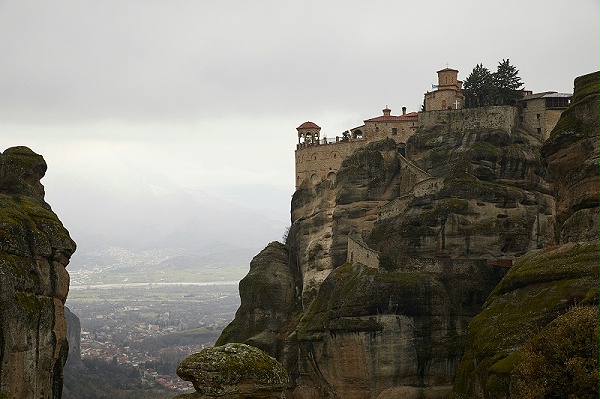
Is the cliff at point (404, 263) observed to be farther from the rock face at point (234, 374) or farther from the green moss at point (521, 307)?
the rock face at point (234, 374)

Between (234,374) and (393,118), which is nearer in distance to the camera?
(234,374)

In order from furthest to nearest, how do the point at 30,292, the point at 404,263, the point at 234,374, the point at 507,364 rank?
the point at 404,263, the point at 30,292, the point at 507,364, the point at 234,374

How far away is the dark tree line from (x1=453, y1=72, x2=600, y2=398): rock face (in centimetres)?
2961

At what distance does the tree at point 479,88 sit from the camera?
9444 cm

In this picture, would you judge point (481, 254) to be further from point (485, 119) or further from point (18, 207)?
point (18, 207)

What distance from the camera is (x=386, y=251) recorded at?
78.4 metres

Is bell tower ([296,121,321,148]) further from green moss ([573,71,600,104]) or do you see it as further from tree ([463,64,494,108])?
green moss ([573,71,600,104])

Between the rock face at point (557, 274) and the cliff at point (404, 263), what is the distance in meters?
13.3

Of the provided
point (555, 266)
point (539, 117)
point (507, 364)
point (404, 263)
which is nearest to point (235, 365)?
point (507, 364)

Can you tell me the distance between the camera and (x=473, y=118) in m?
89.9

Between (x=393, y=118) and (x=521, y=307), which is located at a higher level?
(x=393, y=118)

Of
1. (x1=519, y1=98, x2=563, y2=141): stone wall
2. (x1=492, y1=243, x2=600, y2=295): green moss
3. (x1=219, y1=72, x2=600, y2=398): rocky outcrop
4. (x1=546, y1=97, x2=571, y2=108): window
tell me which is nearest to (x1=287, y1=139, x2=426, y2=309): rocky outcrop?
(x1=219, y1=72, x2=600, y2=398): rocky outcrop

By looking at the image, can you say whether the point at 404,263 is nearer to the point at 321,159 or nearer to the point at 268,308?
the point at 268,308

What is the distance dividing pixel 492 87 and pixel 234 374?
249 feet
